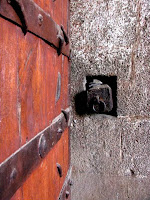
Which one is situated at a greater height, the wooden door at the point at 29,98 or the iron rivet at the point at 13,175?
the wooden door at the point at 29,98

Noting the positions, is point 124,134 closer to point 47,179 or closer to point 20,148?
point 47,179

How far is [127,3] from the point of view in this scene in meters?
1.14

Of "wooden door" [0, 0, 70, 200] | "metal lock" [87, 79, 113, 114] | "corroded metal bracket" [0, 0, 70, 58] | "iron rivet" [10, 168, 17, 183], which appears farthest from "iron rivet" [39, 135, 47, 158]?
"metal lock" [87, 79, 113, 114]

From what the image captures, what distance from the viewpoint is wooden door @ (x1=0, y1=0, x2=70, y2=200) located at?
45cm

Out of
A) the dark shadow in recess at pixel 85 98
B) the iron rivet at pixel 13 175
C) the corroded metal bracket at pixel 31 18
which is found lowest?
the iron rivet at pixel 13 175

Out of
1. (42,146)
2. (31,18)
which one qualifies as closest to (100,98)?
(42,146)

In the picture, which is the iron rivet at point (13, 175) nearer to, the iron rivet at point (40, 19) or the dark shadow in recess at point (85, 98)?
the iron rivet at point (40, 19)

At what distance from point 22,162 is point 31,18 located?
392 millimetres

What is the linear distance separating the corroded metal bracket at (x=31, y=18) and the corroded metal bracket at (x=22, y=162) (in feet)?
1.05

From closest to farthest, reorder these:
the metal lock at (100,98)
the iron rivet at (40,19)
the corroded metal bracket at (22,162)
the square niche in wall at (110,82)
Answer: the corroded metal bracket at (22,162), the iron rivet at (40,19), the metal lock at (100,98), the square niche in wall at (110,82)

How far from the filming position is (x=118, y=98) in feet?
3.87

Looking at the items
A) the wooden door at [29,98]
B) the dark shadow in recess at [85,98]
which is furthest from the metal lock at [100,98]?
the wooden door at [29,98]

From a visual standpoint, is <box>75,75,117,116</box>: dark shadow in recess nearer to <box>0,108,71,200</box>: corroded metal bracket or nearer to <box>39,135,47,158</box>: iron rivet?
<box>0,108,71,200</box>: corroded metal bracket

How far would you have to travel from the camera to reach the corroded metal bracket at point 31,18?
0.43 m
